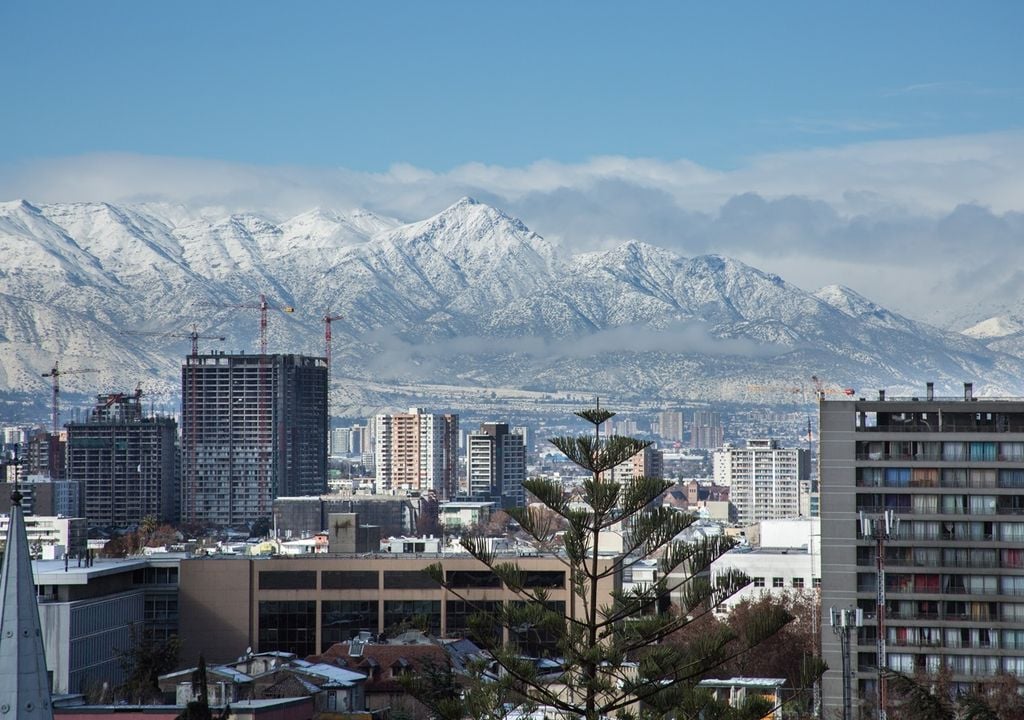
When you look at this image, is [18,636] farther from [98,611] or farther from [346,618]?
[346,618]

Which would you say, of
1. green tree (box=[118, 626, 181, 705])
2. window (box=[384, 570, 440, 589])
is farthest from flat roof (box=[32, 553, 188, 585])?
window (box=[384, 570, 440, 589])

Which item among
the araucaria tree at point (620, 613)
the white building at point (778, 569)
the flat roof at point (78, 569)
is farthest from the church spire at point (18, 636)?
the white building at point (778, 569)

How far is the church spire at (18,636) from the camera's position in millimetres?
38438

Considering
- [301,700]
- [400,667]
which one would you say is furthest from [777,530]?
[301,700]

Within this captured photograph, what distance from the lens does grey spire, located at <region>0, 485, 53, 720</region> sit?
38438mm

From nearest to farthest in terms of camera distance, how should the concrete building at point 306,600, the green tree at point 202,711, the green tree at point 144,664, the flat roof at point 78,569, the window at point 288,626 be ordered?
the green tree at point 202,711, the green tree at point 144,664, the flat roof at point 78,569, the concrete building at point 306,600, the window at point 288,626

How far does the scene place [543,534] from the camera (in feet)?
119

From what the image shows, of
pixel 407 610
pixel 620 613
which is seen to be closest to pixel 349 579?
pixel 407 610

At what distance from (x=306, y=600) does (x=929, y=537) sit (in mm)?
24534

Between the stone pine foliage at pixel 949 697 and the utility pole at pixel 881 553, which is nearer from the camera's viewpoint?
the stone pine foliage at pixel 949 697

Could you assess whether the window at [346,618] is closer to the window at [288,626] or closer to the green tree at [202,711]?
the window at [288,626]

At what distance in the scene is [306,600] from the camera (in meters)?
81.4

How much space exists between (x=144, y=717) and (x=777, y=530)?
74.6 metres

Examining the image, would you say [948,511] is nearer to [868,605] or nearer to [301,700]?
[868,605]
